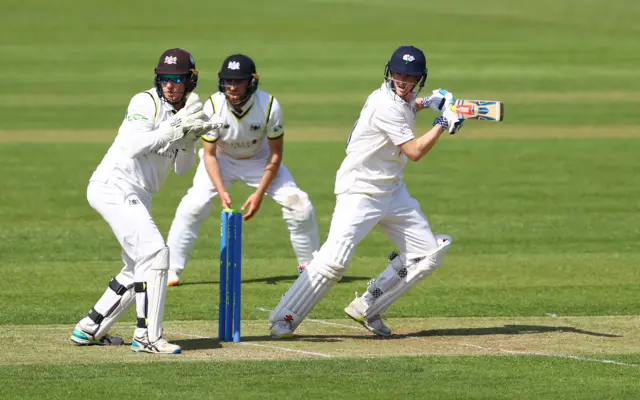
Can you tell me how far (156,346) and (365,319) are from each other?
71.4 inches

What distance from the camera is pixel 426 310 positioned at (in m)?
11.5

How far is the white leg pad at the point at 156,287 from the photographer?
29.8 ft

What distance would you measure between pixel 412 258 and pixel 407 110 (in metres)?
1.14

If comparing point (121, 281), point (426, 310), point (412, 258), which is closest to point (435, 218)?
point (426, 310)

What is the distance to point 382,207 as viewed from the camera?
394 inches

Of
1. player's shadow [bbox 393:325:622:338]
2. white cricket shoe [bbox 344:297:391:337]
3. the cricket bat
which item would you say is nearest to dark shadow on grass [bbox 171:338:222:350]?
white cricket shoe [bbox 344:297:391:337]

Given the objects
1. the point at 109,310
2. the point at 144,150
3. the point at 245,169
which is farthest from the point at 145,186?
the point at 245,169

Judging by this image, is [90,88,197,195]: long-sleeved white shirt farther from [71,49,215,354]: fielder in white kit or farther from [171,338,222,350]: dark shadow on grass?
[171,338,222,350]: dark shadow on grass

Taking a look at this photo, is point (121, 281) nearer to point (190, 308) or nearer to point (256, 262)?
point (190, 308)

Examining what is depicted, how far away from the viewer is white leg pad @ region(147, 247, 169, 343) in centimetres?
909

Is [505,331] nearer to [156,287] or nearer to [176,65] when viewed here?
[156,287]

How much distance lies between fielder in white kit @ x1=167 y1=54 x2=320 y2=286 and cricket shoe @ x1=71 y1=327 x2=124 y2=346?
1.95 m

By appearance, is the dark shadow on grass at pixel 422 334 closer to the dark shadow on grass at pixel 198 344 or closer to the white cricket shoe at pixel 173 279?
the dark shadow on grass at pixel 198 344

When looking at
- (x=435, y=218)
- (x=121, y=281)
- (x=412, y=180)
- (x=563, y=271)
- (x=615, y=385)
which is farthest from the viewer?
(x=412, y=180)
